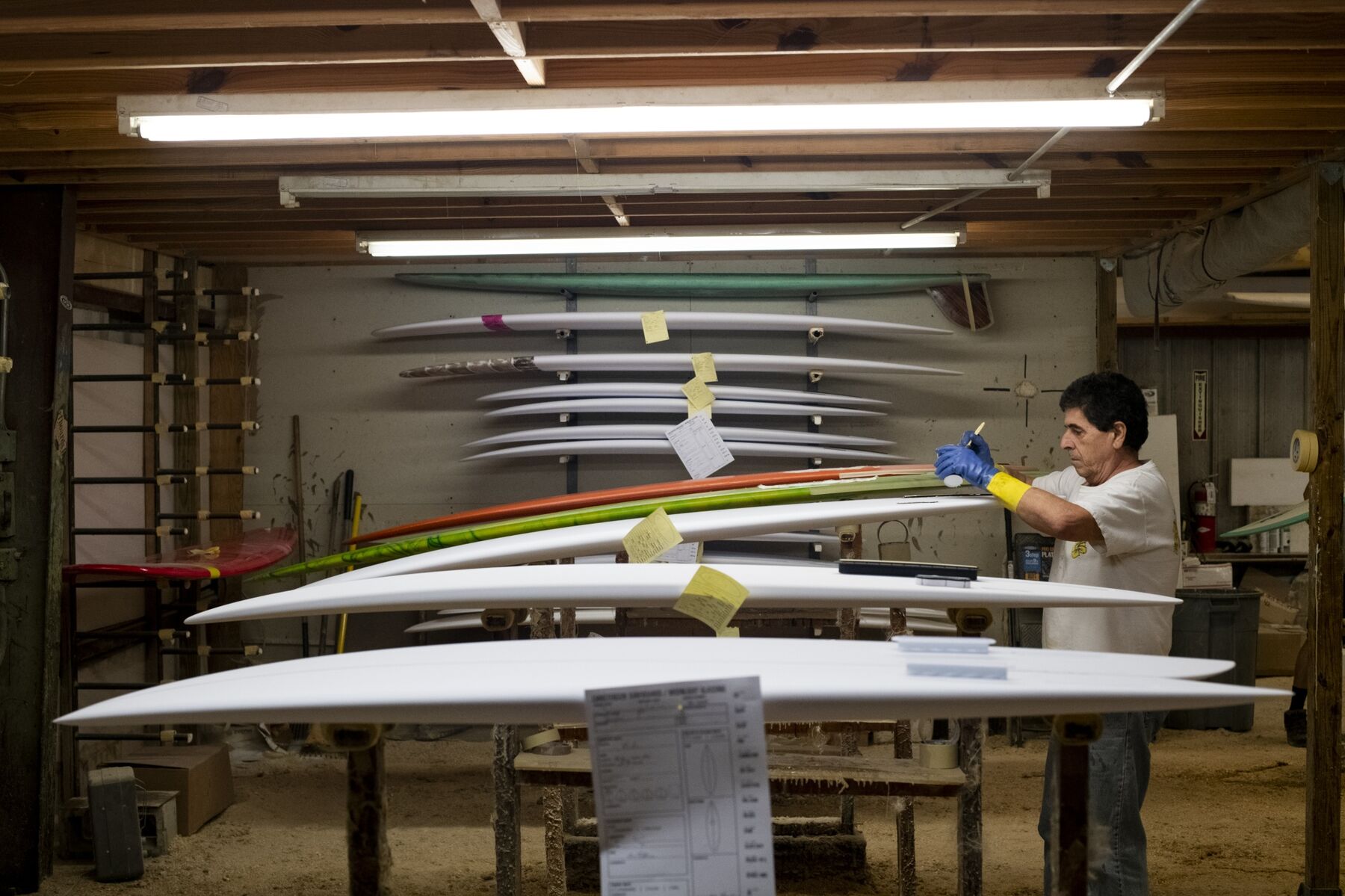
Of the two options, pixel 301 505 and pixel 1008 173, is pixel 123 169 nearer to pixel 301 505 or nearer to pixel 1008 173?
pixel 301 505

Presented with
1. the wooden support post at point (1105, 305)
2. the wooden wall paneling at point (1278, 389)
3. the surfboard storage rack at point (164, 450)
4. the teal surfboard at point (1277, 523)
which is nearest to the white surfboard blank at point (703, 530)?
the surfboard storage rack at point (164, 450)

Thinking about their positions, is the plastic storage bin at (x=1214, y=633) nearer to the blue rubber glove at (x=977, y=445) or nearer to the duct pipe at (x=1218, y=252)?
the duct pipe at (x=1218, y=252)

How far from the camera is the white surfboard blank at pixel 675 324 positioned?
5.09 metres

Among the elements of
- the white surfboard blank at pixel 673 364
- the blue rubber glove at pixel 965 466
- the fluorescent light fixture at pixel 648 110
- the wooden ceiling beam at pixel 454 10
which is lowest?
the blue rubber glove at pixel 965 466

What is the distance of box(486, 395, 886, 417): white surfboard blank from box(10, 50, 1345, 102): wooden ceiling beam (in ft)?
7.30

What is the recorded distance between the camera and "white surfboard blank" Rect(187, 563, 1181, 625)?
8.61 ft

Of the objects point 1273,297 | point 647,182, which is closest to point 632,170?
point 647,182

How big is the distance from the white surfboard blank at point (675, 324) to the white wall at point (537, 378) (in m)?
0.16

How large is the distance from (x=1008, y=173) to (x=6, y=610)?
12.1 feet

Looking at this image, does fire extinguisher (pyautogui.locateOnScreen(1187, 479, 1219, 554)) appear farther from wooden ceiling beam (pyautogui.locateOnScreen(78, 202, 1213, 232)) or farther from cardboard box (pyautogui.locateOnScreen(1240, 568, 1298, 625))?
wooden ceiling beam (pyautogui.locateOnScreen(78, 202, 1213, 232))

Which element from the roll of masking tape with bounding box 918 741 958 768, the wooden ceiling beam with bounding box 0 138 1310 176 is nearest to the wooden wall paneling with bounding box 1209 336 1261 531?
the wooden ceiling beam with bounding box 0 138 1310 176

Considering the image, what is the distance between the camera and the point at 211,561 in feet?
13.9

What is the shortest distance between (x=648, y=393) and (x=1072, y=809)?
3.58m

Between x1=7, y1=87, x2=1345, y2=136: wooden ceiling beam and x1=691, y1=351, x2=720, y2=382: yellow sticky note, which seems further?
x1=691, y1=351, x2=720, y2=382: yellow sticky note
